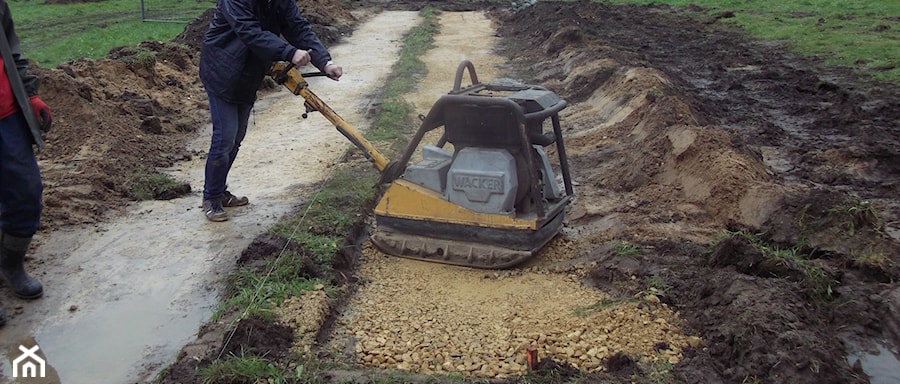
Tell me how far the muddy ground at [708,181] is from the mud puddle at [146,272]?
44cm

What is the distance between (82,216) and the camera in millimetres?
5984

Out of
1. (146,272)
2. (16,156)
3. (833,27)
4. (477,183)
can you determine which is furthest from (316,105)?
(833,27)

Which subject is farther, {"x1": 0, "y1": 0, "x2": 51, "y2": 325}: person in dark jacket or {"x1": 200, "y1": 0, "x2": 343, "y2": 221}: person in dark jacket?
{"x1": 200, "y1": 0, "x2": 343, "y2": 221}: person in dark jacket

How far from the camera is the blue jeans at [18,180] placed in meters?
4.21

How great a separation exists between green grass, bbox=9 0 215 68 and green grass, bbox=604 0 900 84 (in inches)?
514

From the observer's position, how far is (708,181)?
6.15 meters

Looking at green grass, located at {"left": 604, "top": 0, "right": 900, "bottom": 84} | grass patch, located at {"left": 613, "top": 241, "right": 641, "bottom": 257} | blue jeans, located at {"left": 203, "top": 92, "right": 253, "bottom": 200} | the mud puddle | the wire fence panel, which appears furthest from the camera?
the wire fence panel

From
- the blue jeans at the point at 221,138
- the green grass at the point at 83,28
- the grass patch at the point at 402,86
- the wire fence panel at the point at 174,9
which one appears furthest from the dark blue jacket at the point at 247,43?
the wire fence panel at the point at 174,9

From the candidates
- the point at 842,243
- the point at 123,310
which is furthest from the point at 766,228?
the point at 123,310

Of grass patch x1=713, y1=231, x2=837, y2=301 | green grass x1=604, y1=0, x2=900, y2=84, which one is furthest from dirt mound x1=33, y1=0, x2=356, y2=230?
green grass x1=604, y1=0, x2=900, y2=84

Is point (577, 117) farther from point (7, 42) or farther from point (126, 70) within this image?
point (7, 42)

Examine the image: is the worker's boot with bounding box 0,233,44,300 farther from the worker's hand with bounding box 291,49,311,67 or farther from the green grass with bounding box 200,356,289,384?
the worker's hand with bounding box 291,49,311,67

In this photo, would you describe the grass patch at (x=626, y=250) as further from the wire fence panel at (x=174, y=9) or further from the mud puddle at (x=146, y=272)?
the wire fence panel at (x=174, y=9)

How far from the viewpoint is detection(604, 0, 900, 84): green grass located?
12547 millimetres
